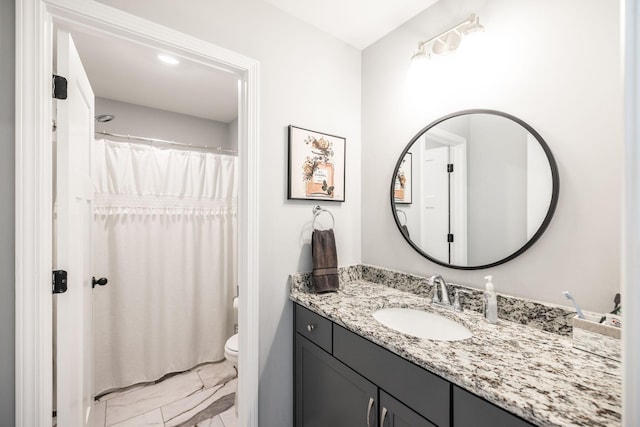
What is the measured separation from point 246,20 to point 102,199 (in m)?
1.69

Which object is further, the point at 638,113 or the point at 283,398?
the point at 283,398

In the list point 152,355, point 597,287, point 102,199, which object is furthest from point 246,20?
point 152,355

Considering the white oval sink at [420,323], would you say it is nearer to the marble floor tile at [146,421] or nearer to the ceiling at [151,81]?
the ceiling at [151,81]

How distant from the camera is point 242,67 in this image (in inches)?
52.7

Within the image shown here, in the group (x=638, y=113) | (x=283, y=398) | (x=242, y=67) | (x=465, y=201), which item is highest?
(x=242, y=67)

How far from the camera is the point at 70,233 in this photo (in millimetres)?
1066

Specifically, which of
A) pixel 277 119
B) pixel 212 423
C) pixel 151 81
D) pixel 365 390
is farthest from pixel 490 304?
pixel 151 81

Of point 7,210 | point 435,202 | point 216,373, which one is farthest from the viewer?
point 216,373

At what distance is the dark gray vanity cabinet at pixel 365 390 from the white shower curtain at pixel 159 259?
133 cm

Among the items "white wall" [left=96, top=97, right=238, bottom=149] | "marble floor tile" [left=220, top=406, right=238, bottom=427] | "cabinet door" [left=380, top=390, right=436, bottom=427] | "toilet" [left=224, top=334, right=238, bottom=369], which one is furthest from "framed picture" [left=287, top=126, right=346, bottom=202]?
"white wall" [left=96, top=97, right=238, bottom=149]

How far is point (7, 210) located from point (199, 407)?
5.53 ft

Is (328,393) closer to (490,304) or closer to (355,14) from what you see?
(490,304)

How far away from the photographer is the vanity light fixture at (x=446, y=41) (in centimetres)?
119

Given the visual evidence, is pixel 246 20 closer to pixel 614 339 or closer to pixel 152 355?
pixel 614 339
